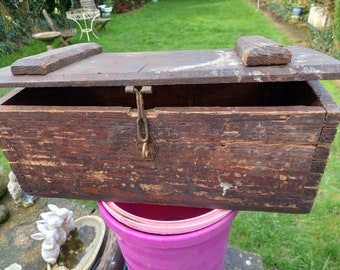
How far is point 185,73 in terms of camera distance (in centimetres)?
77

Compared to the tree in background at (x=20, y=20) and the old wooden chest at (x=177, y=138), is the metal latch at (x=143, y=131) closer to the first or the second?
the old wooden chest at (x=177, y=138)

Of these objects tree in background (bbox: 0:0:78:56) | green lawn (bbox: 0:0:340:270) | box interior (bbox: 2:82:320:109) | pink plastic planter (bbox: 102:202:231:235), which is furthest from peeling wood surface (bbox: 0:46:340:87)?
tree in background (bbox: 0:0:78:56)

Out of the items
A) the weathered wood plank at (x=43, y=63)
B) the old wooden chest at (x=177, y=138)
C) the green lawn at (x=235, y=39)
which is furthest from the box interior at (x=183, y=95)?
the green lawn at (x=235, y=39)

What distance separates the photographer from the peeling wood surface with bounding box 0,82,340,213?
0.80 metres

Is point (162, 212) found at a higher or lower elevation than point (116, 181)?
lower

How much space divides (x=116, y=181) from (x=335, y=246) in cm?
140

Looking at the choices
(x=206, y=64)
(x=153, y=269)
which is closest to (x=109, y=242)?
(x=153, y=269)

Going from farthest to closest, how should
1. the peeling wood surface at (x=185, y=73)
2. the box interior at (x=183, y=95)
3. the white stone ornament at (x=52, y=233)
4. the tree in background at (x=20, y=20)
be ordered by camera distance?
the tree in background at (x=20, y=20)
the white stone ornament at (x=52, y=233)
the box interior at (x=183, y=95)
the peeling wood surface at (x=185, y=73)

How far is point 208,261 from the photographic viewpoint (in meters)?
1.08

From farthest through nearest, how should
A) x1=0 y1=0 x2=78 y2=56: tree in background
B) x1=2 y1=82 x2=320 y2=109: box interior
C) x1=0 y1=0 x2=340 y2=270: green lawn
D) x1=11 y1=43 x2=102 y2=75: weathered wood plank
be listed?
x1=0 y1=0 x2=78 y2=56: tree in background, x1=0 y1=0 x2=340 y2=270: green lawn, x1=2 y1=82 x2=320 y2=109: box interior, x1=11 y1=43 x2=102 y2=75: weathered wood plank

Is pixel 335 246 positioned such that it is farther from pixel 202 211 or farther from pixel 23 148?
pixel 23 148

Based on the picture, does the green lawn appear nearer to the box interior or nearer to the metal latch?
the box interior

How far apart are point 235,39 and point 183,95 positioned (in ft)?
15.2

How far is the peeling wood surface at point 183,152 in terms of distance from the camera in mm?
797
